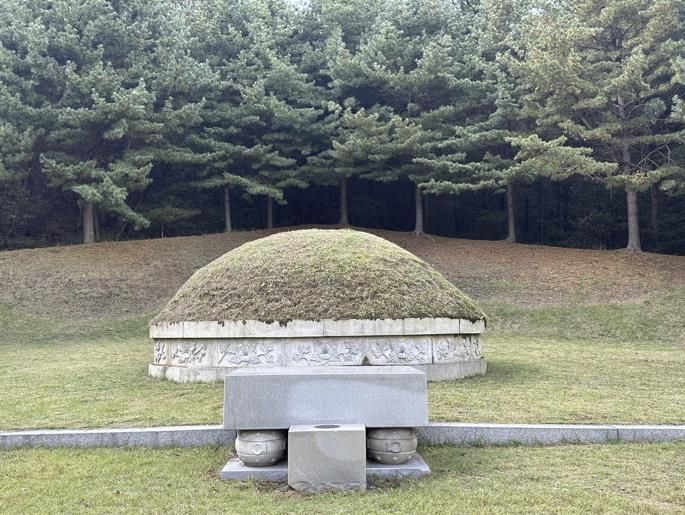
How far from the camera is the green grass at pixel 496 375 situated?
711cm

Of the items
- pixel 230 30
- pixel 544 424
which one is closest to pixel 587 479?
pixel 544 424

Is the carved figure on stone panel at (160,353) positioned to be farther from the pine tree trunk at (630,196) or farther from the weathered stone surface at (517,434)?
the pine tree trunk at (630,196)

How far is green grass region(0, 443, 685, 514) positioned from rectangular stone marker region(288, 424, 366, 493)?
0.14 m

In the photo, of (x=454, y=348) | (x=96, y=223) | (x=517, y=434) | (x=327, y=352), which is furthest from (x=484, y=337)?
(x=96, y=223)

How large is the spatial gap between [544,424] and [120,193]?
57.0ft

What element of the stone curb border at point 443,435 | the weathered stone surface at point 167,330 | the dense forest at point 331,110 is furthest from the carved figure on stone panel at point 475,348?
the dense forest at point 331,110

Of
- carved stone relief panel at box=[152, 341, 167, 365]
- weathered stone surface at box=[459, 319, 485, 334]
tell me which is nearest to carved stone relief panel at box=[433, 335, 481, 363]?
weathered stone surface at box=[459, 319, 485, 334]

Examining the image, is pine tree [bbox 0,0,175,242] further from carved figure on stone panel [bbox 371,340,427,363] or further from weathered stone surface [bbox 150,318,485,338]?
carved figure on stone panel [bbox 371,340,427,363]

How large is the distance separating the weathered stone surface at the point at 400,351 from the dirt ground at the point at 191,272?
32.5 ft

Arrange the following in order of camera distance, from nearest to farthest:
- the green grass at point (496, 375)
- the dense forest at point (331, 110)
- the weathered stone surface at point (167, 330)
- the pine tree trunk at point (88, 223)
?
the green grass at point (496, 375) < the weathered stone surface at point (167, 330) < the dense forest at point (331, 110) < the pine tree trunk at point (88, 223)

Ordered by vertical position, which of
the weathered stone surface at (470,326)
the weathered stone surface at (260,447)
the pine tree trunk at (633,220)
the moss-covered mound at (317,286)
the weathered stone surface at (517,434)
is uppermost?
the pine tree trunk at (633,220)

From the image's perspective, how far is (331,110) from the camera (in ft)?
81.5

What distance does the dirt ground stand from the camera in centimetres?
1872

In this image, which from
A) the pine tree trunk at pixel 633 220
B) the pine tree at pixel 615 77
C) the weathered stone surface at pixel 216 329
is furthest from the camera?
the pine tree trunk at pixel 633 220
